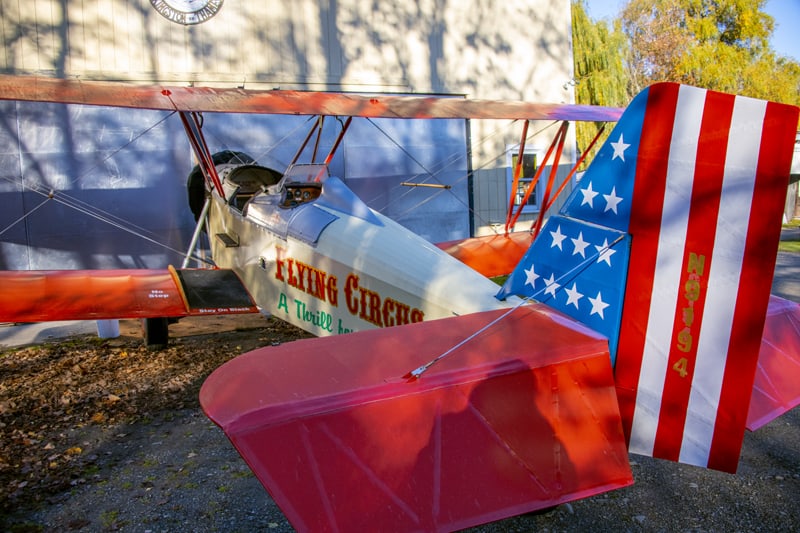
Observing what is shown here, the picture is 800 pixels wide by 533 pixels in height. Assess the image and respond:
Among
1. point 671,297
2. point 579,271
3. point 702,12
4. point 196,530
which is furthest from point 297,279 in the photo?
point 702,12

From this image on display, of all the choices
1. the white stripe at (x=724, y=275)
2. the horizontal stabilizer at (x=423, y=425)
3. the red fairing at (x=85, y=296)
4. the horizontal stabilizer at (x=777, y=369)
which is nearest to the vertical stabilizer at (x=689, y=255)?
the white stripe at (x=724, y=275)

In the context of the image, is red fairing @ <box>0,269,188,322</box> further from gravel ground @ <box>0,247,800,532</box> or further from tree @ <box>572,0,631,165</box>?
tree @ <box>572,0,631,165</box>

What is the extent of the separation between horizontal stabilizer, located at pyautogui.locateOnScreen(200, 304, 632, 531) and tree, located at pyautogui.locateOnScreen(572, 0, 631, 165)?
2092cm

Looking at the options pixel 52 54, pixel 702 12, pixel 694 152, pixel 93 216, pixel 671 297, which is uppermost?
pixel 702 12

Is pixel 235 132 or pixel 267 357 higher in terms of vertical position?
pixel 235 132

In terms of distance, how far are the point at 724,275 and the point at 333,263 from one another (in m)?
2.90

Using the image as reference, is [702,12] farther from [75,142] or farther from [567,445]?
[567,445]

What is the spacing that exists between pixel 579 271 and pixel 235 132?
8185mm

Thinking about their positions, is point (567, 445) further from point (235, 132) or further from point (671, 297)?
point (235, 132)

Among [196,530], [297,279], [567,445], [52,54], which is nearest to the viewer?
[567,445]

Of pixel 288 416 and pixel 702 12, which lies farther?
pixel 702 12

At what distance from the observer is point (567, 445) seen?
7.02 ft

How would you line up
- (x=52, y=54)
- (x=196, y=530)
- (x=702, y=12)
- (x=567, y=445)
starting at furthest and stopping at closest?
1. (x=702, y=12)
2. (x=52, y=54)
3. (x=196, y=530)
4. (x=567, y=445)

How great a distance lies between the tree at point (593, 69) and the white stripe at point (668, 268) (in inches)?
811
